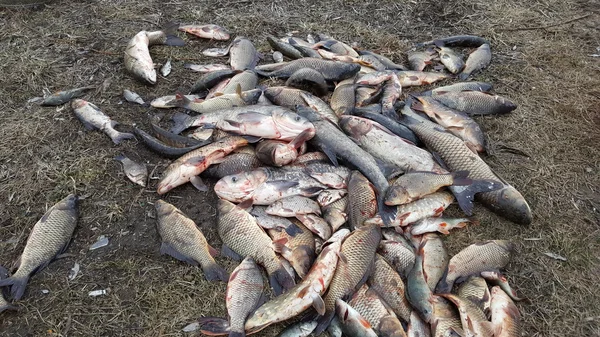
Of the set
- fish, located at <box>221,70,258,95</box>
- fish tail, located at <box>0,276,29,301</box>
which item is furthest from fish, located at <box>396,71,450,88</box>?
fish tail, located at <box>0,276,29,301</box>

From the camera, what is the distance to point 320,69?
14.7 ft

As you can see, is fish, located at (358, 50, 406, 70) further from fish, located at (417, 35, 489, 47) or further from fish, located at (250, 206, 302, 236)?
fish, located at (250, 206, 302, 236)

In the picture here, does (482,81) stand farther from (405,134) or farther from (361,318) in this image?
(361,318)

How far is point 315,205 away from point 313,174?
0.77ft

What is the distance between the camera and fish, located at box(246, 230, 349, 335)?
2.65m

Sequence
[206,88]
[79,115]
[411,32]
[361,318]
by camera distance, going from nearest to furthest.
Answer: [361,318], [79,115], [206,88], [411,32]

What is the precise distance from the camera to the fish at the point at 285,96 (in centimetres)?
404

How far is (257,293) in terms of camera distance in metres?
2.84

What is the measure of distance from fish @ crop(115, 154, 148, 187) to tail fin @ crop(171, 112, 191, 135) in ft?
1.40

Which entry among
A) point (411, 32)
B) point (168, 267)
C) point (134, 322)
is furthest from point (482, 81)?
point (134, 322)

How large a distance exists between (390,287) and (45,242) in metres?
2.19

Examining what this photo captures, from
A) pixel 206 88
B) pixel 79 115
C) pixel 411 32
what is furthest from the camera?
pixel 411 32

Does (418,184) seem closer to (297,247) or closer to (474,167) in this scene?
(474,167)

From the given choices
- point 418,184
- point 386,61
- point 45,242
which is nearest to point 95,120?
point 45,242
